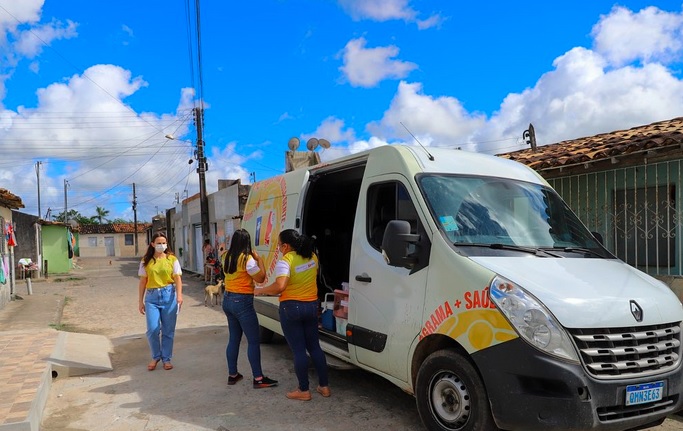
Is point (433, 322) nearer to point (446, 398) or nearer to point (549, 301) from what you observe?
point (446, 398)

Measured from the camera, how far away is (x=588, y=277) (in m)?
3.51

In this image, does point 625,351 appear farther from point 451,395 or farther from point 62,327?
point 62,327

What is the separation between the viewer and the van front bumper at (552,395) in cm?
300

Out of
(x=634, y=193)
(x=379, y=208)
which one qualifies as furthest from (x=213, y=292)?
(x=634, y=193)

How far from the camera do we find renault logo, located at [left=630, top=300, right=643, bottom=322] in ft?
10.6

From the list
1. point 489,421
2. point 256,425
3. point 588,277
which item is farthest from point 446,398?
point 256,425

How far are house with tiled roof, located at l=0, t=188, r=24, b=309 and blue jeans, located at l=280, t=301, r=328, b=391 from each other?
32.7 ft

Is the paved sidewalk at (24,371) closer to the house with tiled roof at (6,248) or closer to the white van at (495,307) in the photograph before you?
the house with tiled roof at (6,248)

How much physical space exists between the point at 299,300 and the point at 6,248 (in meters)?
12.1

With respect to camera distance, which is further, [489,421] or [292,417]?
[292,417]

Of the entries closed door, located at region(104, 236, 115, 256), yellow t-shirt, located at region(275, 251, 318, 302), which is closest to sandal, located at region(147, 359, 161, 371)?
yellow t-shirt, located at region(275, 251, 318, 302)

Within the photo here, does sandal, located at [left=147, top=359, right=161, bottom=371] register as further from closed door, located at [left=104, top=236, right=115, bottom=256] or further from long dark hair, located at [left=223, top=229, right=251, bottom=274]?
closed door, located at [left=104, top=236, right=115, bottom=256]

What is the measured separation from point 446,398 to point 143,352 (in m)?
5.27

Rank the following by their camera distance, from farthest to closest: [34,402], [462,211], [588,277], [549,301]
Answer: [34,402] → [462,211] → [588,277] → [549,301]
